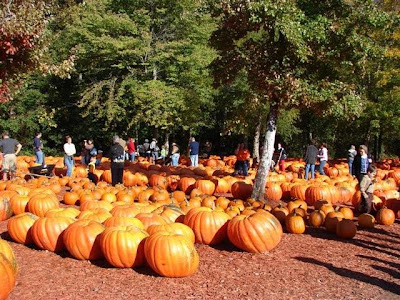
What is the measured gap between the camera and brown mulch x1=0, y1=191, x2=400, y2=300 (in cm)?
468

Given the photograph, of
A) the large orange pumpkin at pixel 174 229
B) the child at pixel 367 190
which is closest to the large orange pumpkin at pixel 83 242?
the large orange pumpkin at pixel 174 229

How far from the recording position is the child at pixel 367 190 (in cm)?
941

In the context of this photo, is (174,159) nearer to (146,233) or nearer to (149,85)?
(149,85)

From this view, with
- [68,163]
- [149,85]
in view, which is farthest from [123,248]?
[149,85]

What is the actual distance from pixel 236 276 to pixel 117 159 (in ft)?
23.6

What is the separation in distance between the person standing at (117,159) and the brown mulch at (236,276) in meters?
5.36

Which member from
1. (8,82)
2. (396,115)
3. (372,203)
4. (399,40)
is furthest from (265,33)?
(396,115)

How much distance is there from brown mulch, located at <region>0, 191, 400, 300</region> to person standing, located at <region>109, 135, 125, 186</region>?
536cm

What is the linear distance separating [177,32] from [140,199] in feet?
58.5

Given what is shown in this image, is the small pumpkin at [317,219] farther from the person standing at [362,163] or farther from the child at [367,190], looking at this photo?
the person standing at [362,163]

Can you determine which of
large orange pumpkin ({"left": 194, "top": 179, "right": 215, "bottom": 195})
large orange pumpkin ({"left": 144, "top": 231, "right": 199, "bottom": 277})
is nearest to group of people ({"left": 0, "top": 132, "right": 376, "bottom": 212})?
large orange pumpkin ({"left": 194, "top": 179, "right": 215, "bottom": 195})

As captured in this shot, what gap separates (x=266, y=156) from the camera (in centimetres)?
996

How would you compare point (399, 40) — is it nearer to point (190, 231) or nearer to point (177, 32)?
point (177, 32)

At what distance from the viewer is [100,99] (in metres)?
26.0
